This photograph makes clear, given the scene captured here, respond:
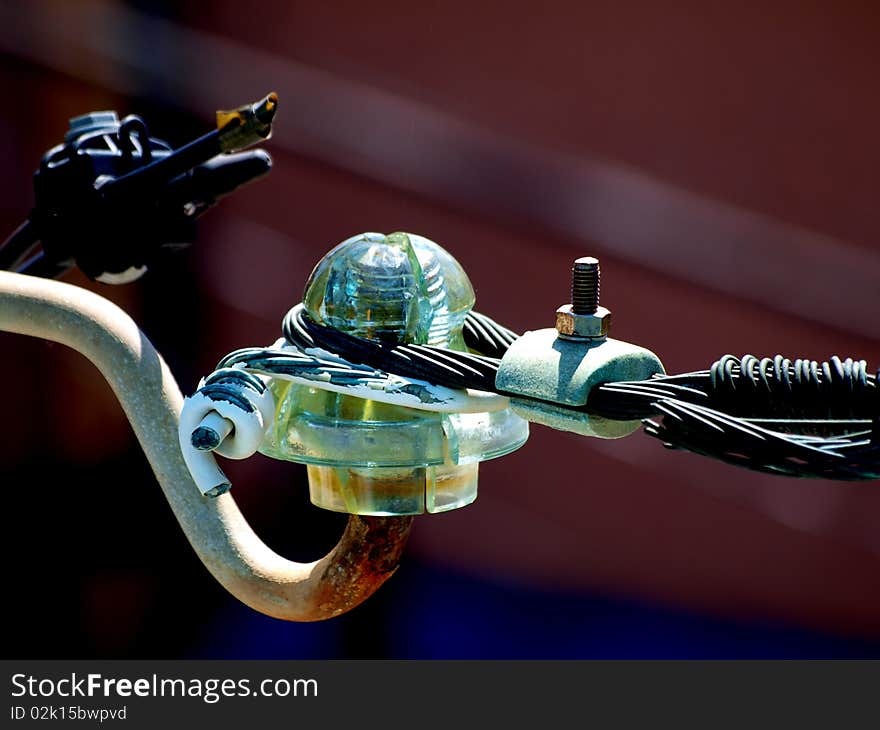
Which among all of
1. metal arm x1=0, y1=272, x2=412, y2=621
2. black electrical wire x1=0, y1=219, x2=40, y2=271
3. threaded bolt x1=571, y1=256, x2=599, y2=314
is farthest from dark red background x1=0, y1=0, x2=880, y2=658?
threaded bolt x1=571, y1=256, x2=599, y2=314

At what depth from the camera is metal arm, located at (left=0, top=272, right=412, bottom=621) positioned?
1.17m

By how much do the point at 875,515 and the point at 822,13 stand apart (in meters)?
1.46

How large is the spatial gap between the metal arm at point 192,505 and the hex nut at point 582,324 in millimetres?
280

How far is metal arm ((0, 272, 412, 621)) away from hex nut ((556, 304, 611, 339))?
0.92ft

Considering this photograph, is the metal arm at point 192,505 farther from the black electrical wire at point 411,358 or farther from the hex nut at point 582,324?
the hex nut at point 582,324

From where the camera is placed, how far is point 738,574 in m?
3.90

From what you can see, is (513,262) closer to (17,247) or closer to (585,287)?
(17,247)

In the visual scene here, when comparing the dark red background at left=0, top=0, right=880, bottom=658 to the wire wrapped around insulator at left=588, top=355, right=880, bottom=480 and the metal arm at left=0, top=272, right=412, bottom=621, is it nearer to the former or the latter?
the metal arm at left=0, top=272, right=412, bottom=621

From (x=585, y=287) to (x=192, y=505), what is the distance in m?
0.46

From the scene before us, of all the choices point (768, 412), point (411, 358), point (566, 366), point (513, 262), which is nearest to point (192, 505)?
point (411, 358)

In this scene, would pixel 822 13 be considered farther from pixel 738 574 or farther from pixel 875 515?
pixel 738 574

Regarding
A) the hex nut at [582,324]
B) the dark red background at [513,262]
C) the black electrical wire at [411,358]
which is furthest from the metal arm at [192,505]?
the dark red background at [513,262]

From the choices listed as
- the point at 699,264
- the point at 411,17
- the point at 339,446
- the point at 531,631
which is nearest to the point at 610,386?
the point at 339,446

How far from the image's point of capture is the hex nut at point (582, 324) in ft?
3.21
